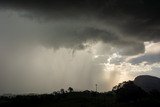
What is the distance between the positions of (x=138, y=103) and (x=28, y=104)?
5885cm

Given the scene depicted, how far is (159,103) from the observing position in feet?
399

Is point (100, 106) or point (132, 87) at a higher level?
point (132, 87)

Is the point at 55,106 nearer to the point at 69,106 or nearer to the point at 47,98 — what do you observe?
the point at 69,106

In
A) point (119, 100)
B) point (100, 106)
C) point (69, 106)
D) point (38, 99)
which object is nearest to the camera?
point (100, 106)

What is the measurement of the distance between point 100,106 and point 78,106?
11978 millimetres

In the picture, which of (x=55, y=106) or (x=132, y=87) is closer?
(x=55, y=106)

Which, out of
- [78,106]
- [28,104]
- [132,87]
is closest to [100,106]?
[78,106]

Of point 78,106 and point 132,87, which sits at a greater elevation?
point 132,87

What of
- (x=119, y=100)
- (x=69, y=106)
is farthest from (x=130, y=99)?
(x=69, y=106)

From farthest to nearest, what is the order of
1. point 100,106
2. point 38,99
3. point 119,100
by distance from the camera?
point 38,99
point 119,100
point 100,106

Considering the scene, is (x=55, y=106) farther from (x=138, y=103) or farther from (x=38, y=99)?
(x=138, y=103)

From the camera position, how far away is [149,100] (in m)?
125

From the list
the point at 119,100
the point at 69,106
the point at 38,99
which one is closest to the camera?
the point at 69,106

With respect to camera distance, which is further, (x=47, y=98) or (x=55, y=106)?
(x=47, y=98)
